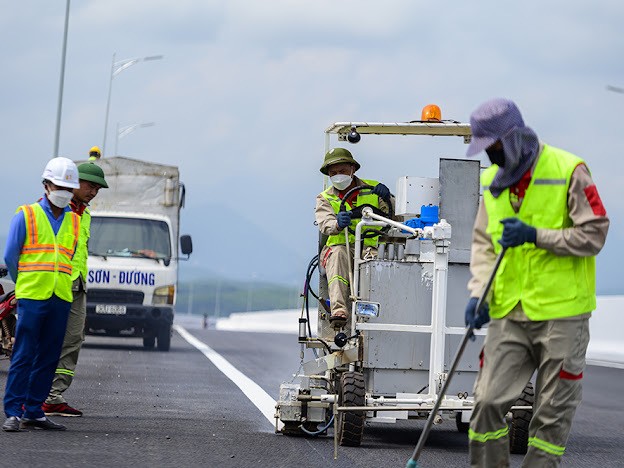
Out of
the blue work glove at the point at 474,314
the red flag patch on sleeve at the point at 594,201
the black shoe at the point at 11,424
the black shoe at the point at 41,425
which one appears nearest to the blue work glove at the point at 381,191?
the black shoe at the point at 41,425

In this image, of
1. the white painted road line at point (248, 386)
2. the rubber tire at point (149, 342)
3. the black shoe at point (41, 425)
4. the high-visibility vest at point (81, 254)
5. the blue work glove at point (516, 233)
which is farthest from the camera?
the rubber tire at point (149, 342)

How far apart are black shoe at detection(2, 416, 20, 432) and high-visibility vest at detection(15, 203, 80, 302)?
91 cm

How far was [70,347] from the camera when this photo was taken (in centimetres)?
1238

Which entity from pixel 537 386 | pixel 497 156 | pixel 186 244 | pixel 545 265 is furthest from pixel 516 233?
pixel 186 244

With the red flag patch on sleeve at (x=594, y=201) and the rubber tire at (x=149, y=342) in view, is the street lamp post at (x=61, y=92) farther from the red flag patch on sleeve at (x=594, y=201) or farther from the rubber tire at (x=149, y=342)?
the red flag patch on sleeve at (x=594, y=201)

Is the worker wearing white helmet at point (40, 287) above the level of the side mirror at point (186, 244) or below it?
below

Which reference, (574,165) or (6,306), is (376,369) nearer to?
(574,165)

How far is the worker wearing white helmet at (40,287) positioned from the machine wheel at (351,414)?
2.17 metres

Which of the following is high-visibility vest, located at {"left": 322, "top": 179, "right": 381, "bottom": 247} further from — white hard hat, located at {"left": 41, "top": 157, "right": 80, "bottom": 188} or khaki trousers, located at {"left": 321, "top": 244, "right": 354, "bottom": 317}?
white hard hat, located at {"left": 41, "top": 157, "right": 80, "bottom": 188}

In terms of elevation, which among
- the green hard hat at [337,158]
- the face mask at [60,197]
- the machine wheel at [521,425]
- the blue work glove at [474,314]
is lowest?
the machine wheel at [521,425]

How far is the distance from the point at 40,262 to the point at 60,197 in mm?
513

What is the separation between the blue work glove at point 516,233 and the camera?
6.70 metres

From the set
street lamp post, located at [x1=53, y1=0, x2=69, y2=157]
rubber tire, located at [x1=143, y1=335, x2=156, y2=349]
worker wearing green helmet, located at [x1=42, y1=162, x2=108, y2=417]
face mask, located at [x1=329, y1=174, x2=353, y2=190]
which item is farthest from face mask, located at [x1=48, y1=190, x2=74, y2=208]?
street lamp post, located at [x1=53, y1=0, x2=69, y2=157]

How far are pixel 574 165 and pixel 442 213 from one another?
4.66m
